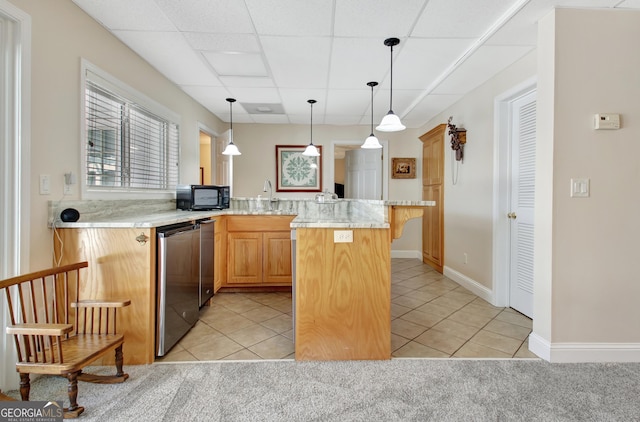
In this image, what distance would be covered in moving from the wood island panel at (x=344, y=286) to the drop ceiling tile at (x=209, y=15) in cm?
159

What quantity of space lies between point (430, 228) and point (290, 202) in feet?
7.71

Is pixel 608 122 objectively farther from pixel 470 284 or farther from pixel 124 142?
pixel 124 142

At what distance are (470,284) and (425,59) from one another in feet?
8.13

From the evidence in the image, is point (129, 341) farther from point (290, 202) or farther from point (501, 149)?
point (501, 149)

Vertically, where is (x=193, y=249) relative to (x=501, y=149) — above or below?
below

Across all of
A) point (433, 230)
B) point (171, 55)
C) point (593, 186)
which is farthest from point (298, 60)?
point (433, 230)

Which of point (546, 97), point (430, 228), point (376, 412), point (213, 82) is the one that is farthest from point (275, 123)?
point (376, 412)

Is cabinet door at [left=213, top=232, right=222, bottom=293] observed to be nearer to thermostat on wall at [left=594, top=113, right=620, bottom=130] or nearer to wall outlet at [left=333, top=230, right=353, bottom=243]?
wall outlet at [left=333, top=230, right=353, bottom=243]

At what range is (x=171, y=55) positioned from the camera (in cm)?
271

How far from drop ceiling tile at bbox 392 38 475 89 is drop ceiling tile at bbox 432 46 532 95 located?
0.14 meters

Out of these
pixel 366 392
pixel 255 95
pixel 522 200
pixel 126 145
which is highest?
pixel 255 95

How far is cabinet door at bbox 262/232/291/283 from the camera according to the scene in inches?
133

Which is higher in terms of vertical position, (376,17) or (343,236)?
(376,17)

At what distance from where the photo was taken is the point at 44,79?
5.79ft
